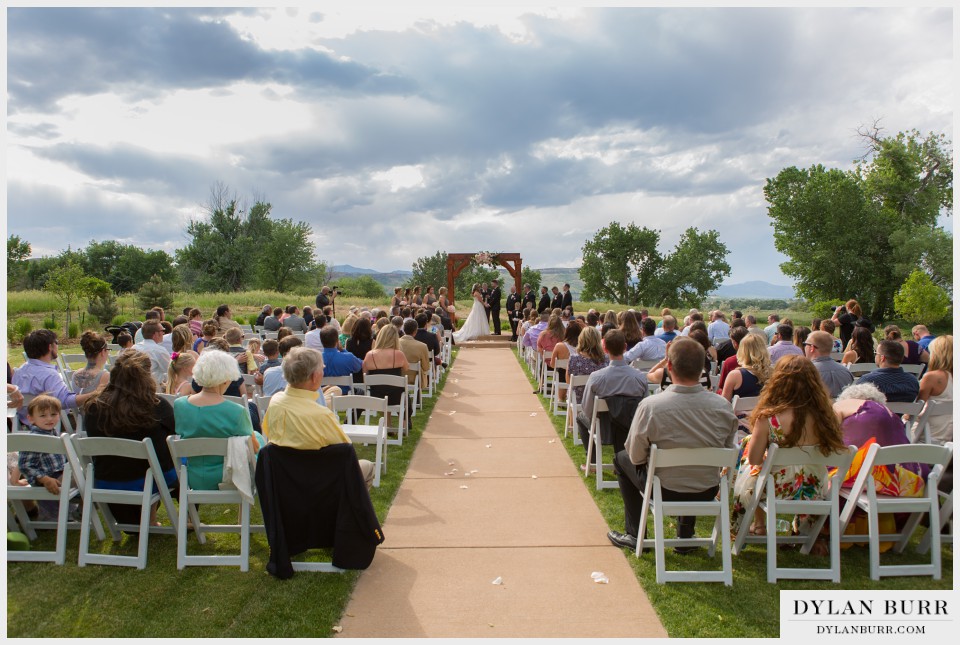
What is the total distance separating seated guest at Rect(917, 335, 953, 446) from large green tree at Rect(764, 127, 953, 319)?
38196 millimetres

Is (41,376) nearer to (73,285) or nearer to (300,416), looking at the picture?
(300,416)

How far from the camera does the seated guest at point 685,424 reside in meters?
4.20

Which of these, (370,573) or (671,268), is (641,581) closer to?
(370,573)

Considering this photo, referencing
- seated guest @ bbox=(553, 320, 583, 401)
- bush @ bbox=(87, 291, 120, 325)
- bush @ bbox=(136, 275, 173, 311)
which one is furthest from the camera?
bush @ bbox=(136, 275, 173, 311)

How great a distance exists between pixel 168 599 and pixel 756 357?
531 centimetres

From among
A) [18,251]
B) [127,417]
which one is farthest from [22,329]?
[18,251]

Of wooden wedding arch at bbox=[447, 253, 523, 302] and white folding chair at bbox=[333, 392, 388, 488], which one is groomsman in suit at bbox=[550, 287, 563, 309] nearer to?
wooden wedding arch at bbox=[447, 253, 523, 302]

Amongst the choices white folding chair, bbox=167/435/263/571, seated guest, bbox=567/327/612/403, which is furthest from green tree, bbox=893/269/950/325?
white folding chair, bbox=167/435/263/571

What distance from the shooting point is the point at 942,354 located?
5.78 metres

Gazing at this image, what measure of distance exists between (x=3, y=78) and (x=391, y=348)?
4.69 meters

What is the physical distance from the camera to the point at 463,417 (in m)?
9.53

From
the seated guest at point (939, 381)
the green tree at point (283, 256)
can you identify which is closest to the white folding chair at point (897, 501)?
the seated guest at point (939, 381)

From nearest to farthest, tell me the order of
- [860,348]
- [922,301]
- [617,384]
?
[617,384]
[860,348]
[922,301]

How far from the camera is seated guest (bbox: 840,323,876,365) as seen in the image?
8398 millimetres
